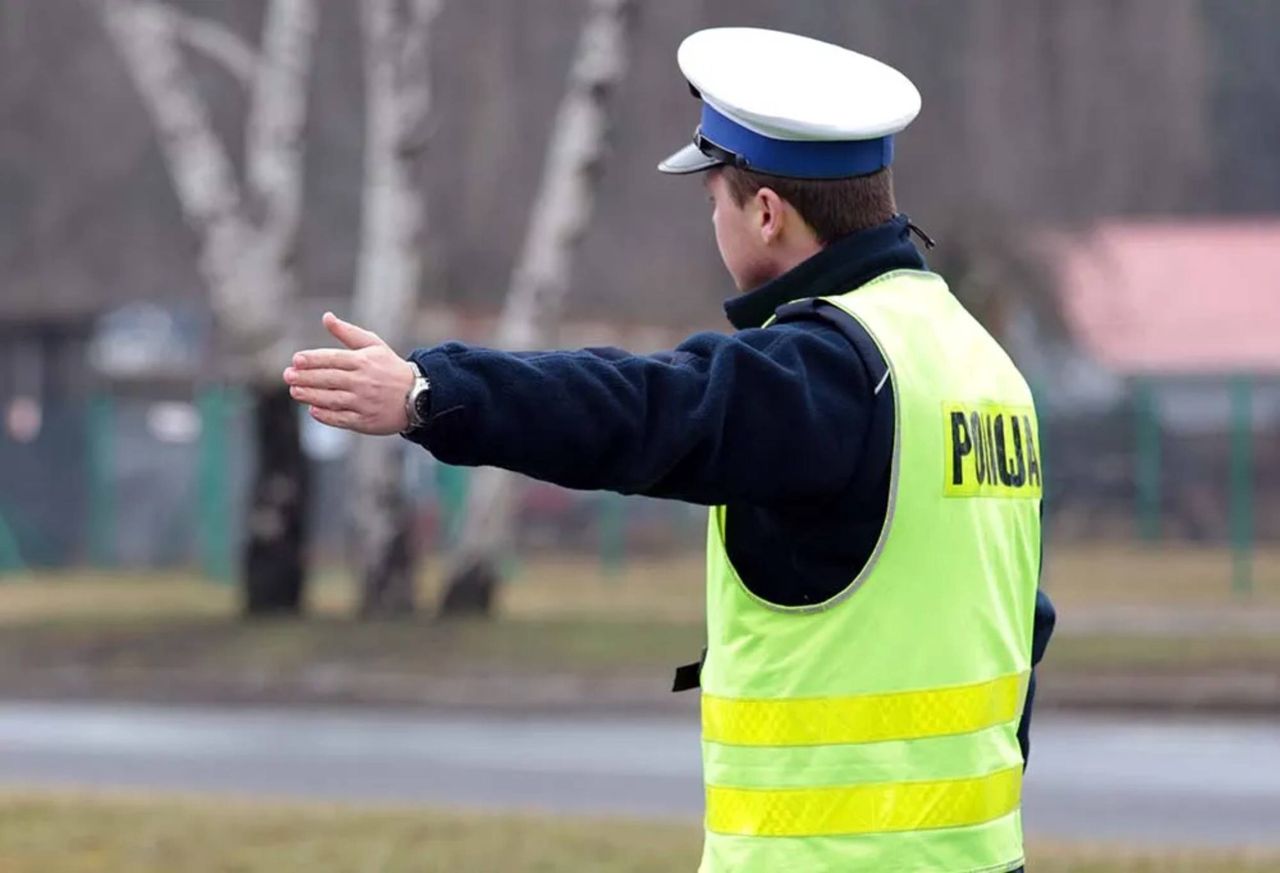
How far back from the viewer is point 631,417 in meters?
2.92

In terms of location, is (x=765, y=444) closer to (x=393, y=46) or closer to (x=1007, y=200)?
(x=393, y=46)

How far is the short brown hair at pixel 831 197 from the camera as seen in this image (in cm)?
322

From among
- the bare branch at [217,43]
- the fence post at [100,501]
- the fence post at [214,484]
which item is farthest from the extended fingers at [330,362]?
the fence post at [100,501]

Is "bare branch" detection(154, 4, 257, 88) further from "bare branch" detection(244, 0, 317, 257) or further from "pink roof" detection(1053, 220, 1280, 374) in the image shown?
"pink roof" detection(1053, 220, 1280, 374)

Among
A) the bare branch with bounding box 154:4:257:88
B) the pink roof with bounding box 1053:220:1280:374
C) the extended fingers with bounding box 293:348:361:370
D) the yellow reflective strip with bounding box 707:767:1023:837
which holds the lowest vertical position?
the yellow reflective strip with bounding box 707:767:1023:837

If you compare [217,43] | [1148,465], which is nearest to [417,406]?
[217,43]

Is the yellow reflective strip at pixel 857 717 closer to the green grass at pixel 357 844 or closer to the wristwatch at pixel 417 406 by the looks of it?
the wristwatch at pixel 417 406

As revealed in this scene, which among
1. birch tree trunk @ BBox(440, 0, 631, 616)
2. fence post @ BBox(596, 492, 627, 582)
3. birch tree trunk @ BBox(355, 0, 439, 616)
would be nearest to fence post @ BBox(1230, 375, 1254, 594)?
fence post @ BBox(596, 492, 627, 582)

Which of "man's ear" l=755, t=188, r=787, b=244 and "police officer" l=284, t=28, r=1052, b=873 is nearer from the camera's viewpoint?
"police officer" l=284, t=28, r=1052, b=873

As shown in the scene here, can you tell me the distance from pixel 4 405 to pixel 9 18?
8.67 metres

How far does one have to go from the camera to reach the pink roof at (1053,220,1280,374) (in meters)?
36.8

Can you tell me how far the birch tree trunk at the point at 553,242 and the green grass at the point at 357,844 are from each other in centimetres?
773

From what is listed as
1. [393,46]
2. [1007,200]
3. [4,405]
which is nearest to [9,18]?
[393,46]

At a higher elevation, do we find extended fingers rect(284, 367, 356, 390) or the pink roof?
the pink roof
